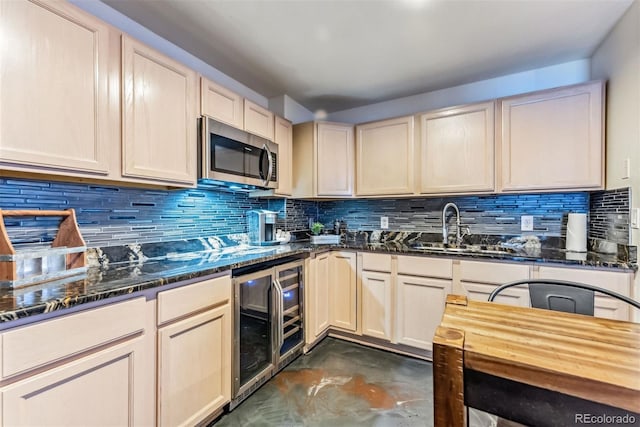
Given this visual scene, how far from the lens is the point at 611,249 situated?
1827 mm

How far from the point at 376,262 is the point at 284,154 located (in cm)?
126

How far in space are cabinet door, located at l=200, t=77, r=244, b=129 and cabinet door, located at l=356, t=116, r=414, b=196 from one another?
48.7 inches

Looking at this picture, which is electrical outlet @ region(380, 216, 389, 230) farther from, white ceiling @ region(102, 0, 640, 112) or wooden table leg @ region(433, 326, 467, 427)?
wooden table leg @ region(433, 326, 467, 427)

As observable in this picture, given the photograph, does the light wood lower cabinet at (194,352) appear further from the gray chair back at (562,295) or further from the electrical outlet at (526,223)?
the electrical outlet at (526,223)

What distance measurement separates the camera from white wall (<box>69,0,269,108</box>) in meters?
1.57

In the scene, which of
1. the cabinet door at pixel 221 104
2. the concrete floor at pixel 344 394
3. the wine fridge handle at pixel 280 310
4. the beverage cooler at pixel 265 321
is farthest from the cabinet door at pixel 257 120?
the concrete floor at pixel 344 394

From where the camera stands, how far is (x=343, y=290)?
2531 millimetres

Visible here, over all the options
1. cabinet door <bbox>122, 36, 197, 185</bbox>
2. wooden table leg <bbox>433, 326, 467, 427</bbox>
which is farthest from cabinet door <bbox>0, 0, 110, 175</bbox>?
wooden table leg <bbox>433, 326, 467, 427</bbox>

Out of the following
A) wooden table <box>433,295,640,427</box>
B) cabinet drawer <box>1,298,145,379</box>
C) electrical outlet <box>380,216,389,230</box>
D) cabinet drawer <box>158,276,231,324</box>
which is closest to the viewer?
wooden table <box>433,295,640,427</box>

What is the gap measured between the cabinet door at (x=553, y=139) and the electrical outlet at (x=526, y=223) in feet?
1.19

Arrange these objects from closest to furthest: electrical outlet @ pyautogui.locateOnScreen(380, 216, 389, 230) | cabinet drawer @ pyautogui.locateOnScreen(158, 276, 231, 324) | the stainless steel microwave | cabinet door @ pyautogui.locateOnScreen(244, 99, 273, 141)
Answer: cabinet drawer @ pyautogui.locateOnScreen(158, 276, 231, 324)
the stainless steel microwave
cabinet door @ pyautogui.locateOnScreen(244, 99, 273, 141)
electrical outlet @ pyautogui.locateOnScreen(380, 216, 389, 230)

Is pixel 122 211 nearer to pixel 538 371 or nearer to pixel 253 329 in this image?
pixel 253 329

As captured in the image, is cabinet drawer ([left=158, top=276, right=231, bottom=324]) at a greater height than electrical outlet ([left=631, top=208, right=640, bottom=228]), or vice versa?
electrical outlet ([left=631, top=208, right=640, bottom=228])

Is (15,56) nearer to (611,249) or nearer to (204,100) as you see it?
(204,100)
